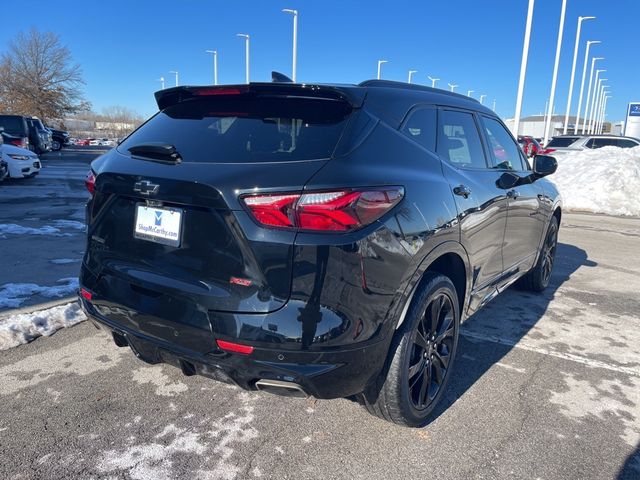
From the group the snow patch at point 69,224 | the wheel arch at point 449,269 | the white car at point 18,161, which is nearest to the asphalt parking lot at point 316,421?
the wheel arch at point 449,269

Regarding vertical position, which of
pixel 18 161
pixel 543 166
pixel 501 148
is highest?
pixel 501 148

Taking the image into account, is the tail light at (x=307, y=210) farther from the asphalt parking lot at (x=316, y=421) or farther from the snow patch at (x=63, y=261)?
the snow patch at (x=63, y=261)

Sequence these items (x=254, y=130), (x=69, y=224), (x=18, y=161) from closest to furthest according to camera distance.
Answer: (x=254, y=130) → (x=69, y=224) → (x=18, y=161)

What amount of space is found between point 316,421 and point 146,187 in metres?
1.55

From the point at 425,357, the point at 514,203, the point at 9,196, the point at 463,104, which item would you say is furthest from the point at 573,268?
the point at 9,196

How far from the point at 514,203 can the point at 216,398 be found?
8.54 ft

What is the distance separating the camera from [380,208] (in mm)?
2264

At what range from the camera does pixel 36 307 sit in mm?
4121

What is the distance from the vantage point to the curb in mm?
3961

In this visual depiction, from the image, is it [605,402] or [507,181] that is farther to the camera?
[507,181]

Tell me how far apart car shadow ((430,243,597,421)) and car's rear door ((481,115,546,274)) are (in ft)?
1.58

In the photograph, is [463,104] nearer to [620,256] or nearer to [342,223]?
[342,223]

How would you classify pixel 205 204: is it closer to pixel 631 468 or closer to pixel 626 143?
pixel 631 468

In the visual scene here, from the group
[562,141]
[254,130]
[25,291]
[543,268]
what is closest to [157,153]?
[254,130]
